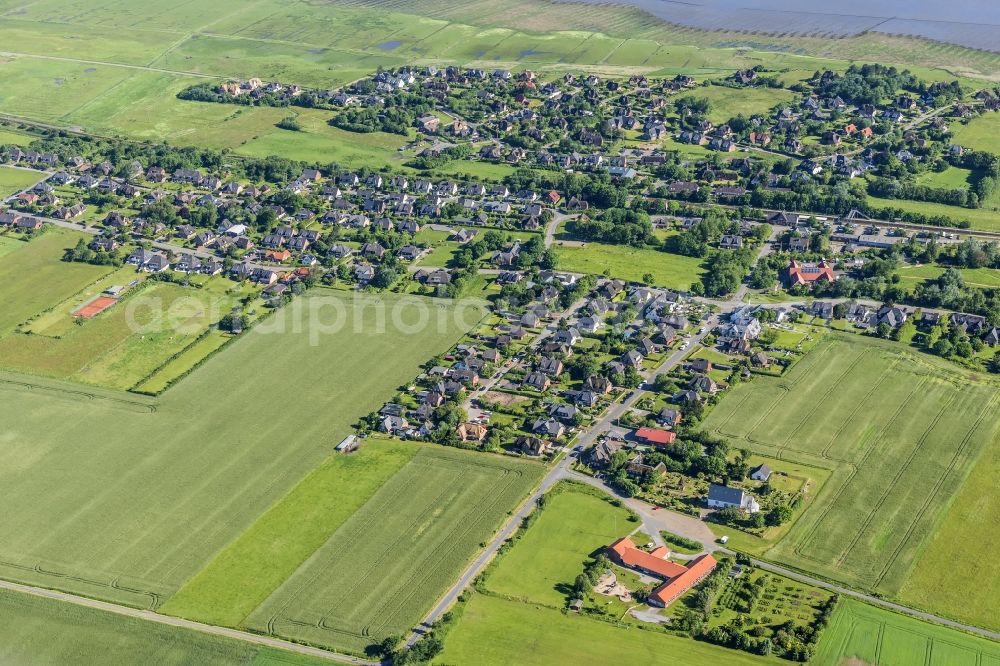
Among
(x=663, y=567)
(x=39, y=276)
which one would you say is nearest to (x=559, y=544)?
(x=663, y=567)

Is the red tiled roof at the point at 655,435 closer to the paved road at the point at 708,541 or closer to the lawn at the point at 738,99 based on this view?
the paved road at the point at 708,541

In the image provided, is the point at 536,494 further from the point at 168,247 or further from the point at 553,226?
the point at 168,247

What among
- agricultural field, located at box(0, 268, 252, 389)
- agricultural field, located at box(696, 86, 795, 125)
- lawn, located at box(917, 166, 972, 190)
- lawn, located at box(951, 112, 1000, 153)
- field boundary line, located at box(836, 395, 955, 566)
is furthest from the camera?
agricultural field, located at box(696, 86, 795, 125)

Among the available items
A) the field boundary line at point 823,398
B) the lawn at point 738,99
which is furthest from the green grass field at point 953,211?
the field boundary line at point 823,398

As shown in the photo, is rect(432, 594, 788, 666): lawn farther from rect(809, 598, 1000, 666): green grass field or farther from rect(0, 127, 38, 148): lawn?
rect(0, 127, 38, 148): lawn

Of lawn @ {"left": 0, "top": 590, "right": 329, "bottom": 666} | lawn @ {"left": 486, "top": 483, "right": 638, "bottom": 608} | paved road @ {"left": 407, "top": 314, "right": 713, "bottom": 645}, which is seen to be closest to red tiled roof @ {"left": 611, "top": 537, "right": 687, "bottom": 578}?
lawn @ {"left": 486, "top": 483, "right": 638, "bottom": 608}

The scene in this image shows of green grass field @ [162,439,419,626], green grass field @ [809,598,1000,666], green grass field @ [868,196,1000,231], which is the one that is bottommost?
green grass field @ [162,439,419,626]
